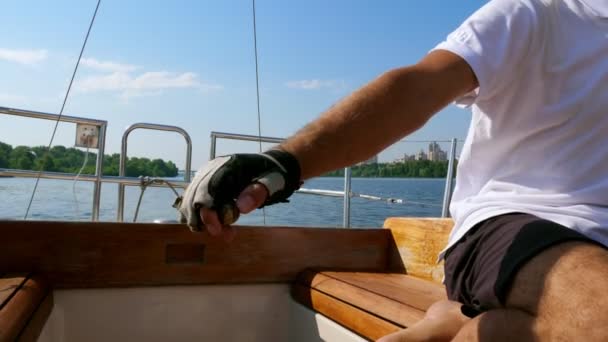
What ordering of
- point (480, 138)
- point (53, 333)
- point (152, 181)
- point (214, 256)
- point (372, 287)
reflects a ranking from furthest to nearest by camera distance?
1. point (152, 181)
2. point (214, 256)
3. point (372, 287)
4. point (53, 333)
5. point (480, 138)

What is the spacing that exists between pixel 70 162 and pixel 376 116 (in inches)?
92.2

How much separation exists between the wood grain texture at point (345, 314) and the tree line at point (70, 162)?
1.30 metres

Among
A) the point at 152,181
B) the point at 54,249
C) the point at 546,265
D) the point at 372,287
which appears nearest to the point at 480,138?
the point at 546,265

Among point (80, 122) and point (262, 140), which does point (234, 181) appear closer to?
point (80, 122)

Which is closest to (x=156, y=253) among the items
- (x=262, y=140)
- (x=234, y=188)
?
(x=234, y=188)

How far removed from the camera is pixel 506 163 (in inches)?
40.8

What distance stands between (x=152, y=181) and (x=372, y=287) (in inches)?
50.2

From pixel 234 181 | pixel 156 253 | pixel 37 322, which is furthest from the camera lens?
pixel 156 253

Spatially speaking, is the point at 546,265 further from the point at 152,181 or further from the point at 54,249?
the point at 152,181

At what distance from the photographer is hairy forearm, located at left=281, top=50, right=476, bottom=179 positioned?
0.77 metres

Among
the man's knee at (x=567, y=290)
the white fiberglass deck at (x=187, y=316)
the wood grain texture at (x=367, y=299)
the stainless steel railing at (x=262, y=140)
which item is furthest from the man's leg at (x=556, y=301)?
the stainless steel railing at (x=262, y=140)

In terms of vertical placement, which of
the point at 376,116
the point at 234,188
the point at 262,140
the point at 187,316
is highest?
the point at 262,140

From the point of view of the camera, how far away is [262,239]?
181cm

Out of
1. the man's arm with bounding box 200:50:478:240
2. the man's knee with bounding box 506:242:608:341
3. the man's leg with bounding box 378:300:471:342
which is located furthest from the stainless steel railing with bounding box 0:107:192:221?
the man's knee with bounding box 506:242:608:341
